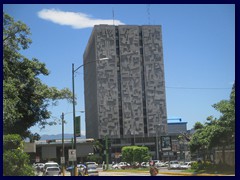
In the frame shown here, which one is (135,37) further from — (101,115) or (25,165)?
(25,165)

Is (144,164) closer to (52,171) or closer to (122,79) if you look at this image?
(122,79)

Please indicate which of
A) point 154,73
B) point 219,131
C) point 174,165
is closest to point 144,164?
point 174,165

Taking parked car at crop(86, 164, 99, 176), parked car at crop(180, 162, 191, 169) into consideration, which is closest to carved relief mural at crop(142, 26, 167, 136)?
parked car at crop(180, 162, 191, 169)

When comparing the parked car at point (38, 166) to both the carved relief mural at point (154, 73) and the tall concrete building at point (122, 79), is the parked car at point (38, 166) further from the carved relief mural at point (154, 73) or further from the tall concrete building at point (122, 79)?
the carved relief mural at point (154, 73)

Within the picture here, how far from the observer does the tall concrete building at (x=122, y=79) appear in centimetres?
2738

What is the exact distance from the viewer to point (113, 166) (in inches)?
1112

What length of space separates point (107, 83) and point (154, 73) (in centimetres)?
311

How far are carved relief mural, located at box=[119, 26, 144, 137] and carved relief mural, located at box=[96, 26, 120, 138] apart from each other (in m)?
0.55

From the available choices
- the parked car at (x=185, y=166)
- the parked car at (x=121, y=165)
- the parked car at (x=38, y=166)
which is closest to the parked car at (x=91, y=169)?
the parked car at (x=121, y=165)

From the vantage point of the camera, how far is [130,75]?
2889 centimetres

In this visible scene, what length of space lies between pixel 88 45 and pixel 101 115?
224 inches

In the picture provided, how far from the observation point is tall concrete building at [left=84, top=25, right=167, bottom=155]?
27.4m

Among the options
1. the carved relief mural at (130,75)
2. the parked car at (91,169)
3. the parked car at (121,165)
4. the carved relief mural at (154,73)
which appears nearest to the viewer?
the parked car at (91,169)
